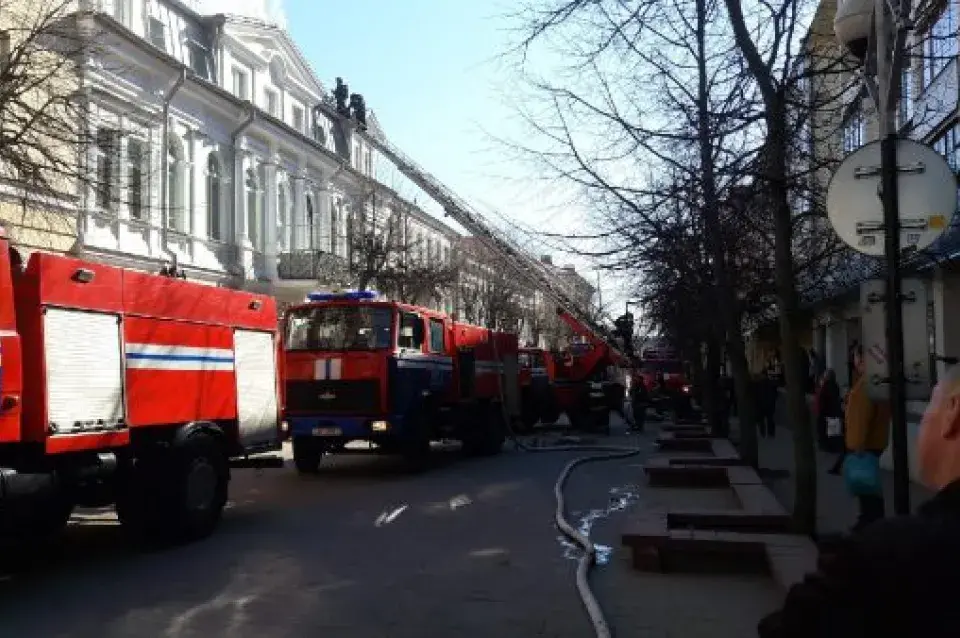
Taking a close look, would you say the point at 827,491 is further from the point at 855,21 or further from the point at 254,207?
the point at 254,207

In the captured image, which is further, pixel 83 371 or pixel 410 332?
pixel 410 332

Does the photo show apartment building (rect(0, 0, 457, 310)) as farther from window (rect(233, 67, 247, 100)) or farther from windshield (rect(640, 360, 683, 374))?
windshield (rect(640, 360, 683, 374))

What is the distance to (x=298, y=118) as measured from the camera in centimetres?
3438

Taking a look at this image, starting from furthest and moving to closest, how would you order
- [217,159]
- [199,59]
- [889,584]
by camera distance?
[217,159]
[199,59]
[889,584]

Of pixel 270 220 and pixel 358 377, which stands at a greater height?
pixel 270 220

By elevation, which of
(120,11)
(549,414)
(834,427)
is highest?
(120,11)

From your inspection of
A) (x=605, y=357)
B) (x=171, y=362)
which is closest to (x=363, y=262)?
(x=605, y=357)

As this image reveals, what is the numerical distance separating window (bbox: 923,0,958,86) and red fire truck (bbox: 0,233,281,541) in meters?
7.71

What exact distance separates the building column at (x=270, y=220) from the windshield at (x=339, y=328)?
51.1 feet

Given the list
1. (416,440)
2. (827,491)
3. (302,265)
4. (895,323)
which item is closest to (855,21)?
(895,323)

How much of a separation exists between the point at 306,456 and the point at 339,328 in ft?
7.30

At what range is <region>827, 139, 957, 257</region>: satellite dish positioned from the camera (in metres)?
5.27

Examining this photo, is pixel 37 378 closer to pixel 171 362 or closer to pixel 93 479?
pixel 93 479

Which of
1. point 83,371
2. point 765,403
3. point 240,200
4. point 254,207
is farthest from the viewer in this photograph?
point 254,207
